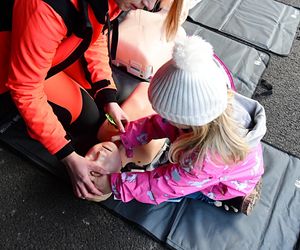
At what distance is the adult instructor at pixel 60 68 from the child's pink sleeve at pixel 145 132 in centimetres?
4

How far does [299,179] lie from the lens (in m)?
1.24

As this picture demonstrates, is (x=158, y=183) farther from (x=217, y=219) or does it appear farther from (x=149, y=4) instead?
(x=149, y=4)

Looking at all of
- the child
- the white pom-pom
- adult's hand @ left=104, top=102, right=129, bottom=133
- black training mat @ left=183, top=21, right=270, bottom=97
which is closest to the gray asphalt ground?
the child

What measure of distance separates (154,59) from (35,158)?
0.58m

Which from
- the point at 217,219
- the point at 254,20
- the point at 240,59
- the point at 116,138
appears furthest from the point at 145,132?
the point at 254,20

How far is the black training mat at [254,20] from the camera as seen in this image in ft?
5.62

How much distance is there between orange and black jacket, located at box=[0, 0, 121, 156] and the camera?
2.70 ft

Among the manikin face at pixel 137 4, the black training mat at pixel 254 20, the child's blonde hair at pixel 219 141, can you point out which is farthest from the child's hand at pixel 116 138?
the black training mat at pixel 254 20

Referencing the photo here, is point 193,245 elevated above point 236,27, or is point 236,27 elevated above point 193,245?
point 236,27

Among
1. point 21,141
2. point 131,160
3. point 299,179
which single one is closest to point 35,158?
point 21,141

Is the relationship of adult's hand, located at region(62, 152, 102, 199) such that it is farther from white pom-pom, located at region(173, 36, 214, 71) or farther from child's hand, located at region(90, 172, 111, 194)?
white pom-pom, located at region(173, 36, 214, 71)

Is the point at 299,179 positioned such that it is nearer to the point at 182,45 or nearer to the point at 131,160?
the point at 131,160

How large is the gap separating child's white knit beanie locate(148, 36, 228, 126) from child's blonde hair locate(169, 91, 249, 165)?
0.15 ft

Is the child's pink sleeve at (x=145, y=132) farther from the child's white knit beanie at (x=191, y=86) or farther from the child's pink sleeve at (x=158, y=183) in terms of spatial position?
the child's white knit beanie at (x=191, y=86)
